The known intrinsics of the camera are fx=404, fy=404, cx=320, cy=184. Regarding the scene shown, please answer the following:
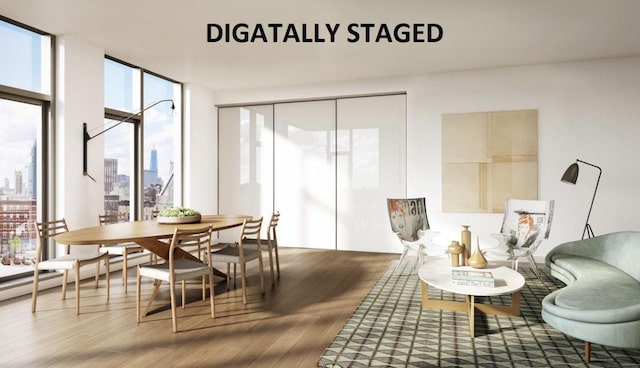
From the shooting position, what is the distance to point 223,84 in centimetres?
679

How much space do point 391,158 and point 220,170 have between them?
3.17 meters

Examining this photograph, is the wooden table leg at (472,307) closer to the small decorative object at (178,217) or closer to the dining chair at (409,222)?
the dining chair at (409,222)

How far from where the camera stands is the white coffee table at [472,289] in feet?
9.47

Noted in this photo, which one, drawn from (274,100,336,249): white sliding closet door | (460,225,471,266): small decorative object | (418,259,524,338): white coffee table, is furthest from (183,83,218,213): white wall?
(460,225,471,266): small decorative object

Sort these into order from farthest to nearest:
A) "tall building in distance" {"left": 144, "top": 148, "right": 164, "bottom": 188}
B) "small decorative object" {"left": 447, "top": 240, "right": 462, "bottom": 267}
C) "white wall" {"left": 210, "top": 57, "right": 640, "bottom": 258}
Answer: "tall building in distance" {"left": 144, "top": 148, "right": 164, "bottom": 188}, "white wall" {"left": 210, "top": 57, "right": 640, "bottom": 258}, "small decorative object" {"left": 447, "top": 240, "right": 462, "bottom": 267}

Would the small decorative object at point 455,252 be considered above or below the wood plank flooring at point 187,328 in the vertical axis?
above

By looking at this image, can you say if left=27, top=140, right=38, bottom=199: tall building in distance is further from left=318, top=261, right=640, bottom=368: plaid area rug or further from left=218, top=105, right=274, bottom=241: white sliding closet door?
left=318, top=261, right=640, bottom=368: plaid area rug

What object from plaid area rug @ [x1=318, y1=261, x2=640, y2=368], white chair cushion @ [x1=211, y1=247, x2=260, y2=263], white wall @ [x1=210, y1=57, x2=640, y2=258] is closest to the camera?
plaid area rug @ [x1=318, y1=261, x2=640, y2=368]

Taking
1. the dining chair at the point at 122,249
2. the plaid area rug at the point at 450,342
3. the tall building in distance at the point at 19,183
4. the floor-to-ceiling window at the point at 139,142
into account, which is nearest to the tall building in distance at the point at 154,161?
the floor-to-ceiling window at the point at 139,142

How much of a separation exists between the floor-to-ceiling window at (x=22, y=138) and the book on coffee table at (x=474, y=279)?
438 centimetres

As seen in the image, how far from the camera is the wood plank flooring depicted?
2.60 m

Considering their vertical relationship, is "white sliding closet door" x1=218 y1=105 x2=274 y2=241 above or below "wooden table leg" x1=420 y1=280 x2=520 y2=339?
above

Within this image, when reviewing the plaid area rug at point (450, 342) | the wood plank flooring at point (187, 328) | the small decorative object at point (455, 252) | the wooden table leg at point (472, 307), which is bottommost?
the wood plank flooring at point (187, 328)

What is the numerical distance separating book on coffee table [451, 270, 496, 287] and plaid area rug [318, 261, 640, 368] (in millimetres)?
362
